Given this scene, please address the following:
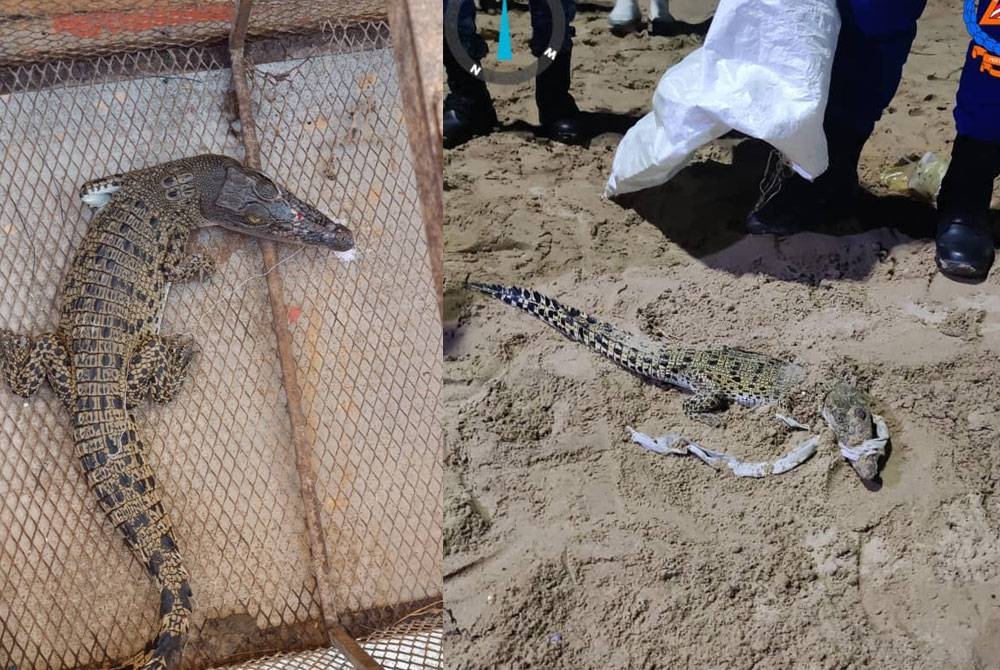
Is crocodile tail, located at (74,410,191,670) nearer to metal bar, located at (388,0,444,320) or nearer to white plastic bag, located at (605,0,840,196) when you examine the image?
metal bar, located at (388,0,444,320)

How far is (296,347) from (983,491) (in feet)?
Answer: 3.19

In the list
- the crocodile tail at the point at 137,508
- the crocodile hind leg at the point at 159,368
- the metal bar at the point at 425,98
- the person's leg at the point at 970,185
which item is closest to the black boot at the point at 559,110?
the metal bar at the point at 425,98

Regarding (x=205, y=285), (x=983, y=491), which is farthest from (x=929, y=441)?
(x=205, y=285)

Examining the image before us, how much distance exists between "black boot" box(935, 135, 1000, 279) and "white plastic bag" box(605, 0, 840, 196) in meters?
0.19

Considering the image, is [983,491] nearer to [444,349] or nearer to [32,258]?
[444,349]

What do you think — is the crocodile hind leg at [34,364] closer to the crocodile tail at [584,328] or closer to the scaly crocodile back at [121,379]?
the scaly crocodile back at [121,379]

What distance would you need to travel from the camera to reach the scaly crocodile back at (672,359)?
129cm

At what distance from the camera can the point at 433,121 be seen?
4.06 feet

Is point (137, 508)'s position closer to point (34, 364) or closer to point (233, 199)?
point (34, 364)

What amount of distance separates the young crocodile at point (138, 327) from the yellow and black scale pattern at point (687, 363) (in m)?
0.33

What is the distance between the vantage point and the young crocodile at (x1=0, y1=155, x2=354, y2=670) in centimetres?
120

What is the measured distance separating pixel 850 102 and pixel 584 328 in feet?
1.67

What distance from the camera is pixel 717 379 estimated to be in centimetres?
130
